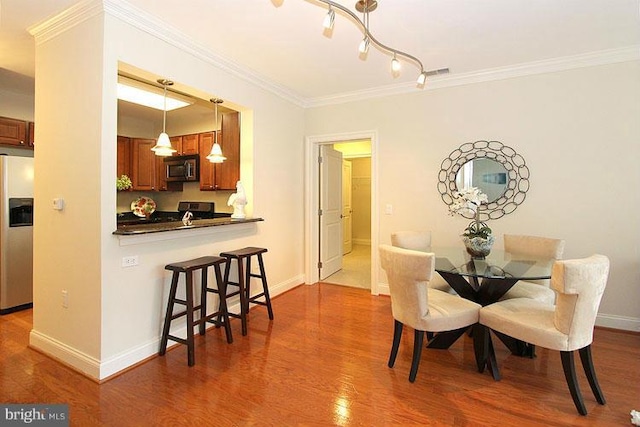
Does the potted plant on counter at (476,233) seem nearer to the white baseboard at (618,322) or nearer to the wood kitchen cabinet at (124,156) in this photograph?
the white baseboard at (618,322)

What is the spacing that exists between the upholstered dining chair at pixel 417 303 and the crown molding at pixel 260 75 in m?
2.42

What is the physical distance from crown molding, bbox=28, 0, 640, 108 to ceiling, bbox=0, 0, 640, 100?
4 cm

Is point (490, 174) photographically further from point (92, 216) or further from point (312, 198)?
point (92, 216)

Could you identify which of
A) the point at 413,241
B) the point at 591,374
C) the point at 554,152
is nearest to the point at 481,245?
the point at 413,241

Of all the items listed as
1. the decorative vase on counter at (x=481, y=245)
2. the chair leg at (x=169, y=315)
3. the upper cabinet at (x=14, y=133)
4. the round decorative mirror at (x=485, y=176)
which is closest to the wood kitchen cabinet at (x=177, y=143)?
the upper cabinet at (x=14, y=133)

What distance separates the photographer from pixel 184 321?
116 inches

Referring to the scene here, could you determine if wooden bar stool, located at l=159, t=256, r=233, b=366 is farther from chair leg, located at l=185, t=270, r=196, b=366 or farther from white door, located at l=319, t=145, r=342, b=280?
white door, located at l=319, t=145, r=342, b=280

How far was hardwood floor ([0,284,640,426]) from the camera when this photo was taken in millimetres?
1908

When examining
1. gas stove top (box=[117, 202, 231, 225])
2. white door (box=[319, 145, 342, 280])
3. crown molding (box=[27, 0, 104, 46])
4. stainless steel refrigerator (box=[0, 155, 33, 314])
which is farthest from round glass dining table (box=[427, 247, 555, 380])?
stainless steel refrigerator (box=[0, 155, 33, 314])

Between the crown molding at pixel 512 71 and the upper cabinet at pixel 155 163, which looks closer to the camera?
the crown molding at pixel 512 71

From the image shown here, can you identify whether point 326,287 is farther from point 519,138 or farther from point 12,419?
point 12,419

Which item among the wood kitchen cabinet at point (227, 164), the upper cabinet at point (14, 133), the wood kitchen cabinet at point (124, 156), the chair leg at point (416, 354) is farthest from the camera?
the wood kitchen cabinet at point (124, 156)

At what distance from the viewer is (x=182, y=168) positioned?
498cm

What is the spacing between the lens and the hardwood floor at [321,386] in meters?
1.91
